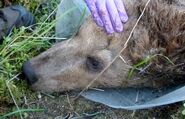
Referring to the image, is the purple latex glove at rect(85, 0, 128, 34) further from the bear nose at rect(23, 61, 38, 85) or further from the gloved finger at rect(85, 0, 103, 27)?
A: the bear nose at rect(23, 61, 38, 85)

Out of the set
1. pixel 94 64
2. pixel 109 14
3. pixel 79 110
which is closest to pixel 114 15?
pixel 109 14

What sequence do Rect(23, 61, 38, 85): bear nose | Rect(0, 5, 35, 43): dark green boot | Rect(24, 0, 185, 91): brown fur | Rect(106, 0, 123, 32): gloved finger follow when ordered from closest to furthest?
1. Rect(106, 0, 123, 32): gloved finger
2. Rect(24, 0, 185, 91): brown fur
3. Rect(23, 61, 38, 85): bear nose
4. Rect(0, 5, 35, 43): dark green boot

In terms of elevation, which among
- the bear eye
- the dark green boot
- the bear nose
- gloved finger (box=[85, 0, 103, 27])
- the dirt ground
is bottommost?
the dirt ground

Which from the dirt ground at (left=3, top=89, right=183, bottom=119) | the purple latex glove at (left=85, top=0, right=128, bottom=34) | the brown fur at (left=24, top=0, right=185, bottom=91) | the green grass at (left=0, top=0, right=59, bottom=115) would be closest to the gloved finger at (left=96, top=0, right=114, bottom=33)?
the purple latex glove at (left=85, top=0, right=128, bottom=34)

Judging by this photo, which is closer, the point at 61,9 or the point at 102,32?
the point at 102,32

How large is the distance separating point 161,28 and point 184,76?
1.40 feet

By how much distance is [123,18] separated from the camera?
422cm

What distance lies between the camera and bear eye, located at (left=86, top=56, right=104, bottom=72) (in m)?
4.41

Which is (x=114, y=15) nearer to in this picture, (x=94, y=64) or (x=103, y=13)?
(x=103, y=13)

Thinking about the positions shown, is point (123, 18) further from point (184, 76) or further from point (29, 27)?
point (29, 27)

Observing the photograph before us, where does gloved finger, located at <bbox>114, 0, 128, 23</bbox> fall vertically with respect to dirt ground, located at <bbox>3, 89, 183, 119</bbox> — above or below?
above

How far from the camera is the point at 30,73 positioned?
14.3 feet

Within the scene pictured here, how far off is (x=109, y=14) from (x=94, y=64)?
0.49 meters

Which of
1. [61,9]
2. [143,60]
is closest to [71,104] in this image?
[143,60]
